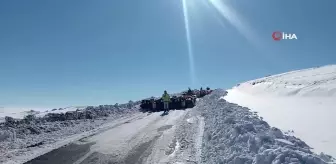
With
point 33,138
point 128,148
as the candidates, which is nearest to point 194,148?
point 128,148

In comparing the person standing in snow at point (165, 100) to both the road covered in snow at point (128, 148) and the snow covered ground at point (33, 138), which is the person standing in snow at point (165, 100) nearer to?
the snow covered ground at point (33, 138)

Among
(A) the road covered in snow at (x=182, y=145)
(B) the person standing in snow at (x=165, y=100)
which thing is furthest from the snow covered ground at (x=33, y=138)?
(B) the person standing in snow at (x=165, y=100)

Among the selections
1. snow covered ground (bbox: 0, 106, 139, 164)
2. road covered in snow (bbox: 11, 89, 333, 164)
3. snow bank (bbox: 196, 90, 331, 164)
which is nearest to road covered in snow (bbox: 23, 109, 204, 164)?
road covered in snow (bbox: 11, 89, 333, 164)

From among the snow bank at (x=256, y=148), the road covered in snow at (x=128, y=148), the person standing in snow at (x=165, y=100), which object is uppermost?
the person standing in snow at (x=165, y=100)

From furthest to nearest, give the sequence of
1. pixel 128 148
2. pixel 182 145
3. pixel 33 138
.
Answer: pixel 33 138 < pixel 128 148 < pixel 182 145

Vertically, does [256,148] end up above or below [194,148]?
above

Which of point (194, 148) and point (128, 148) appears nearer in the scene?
point (194, 148)

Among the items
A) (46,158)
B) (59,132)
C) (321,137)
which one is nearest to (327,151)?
(321,137)

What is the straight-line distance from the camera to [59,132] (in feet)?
50.1

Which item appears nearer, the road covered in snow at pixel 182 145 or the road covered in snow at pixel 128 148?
the road covered in snow at pixel 182 145

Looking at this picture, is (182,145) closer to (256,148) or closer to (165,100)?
(256,148)

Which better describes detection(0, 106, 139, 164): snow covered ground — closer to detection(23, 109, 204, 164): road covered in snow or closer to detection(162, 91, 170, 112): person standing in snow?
detection(23, 109, 204, 164): road covered in snow

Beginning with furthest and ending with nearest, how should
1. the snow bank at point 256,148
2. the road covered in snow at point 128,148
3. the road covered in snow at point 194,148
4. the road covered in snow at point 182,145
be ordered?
1. the road covered in snow at point 128,148
2. the road covered in snow at point 182,145
3. the road covered in snow at point 194,148
4. the snow bank at point 256,148

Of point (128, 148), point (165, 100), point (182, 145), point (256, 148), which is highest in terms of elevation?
point (165, 100)
